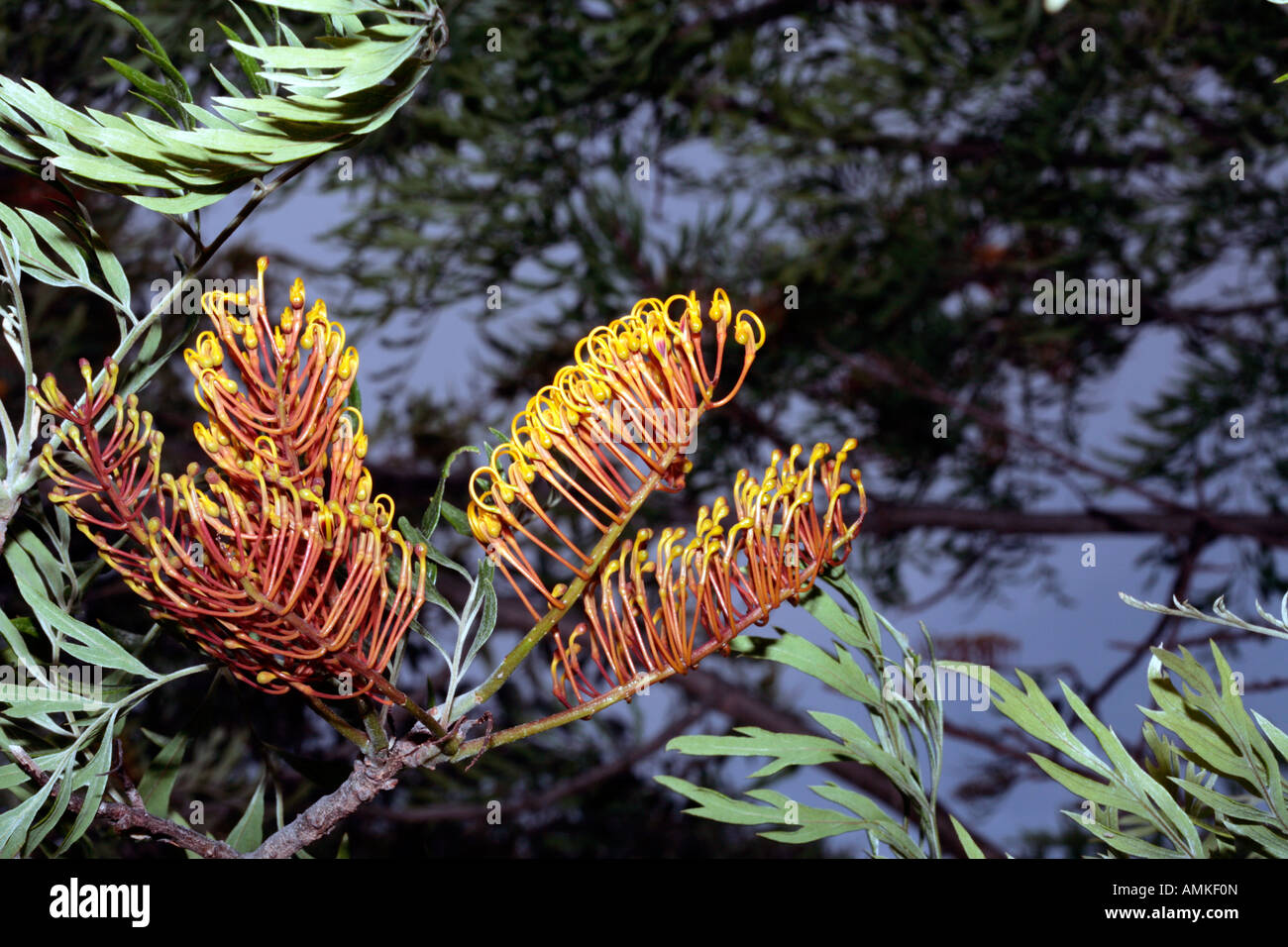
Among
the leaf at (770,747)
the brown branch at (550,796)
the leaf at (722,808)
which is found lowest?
the brown branch at (550,796)

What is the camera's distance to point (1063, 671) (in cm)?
64

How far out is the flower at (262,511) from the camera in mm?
121

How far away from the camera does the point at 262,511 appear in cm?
12

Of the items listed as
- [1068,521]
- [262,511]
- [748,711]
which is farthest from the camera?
[1068,521]

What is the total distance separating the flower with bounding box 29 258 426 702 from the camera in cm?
→ 12

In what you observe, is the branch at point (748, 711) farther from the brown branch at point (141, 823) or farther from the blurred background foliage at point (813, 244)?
the brown branch at point (141, 823)

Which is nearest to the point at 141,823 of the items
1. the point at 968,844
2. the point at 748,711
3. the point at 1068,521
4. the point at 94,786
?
the point at 94,786

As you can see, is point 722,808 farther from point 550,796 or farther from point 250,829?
point 550,796

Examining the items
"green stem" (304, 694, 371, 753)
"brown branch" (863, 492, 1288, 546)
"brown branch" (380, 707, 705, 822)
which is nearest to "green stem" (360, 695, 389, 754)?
"green stem" (304, 694, 371, 753)

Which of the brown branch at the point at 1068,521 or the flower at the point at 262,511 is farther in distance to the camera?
the brown branch at the point at 1068,521

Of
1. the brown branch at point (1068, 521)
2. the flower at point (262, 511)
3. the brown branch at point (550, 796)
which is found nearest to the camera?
the flower at point (262, 511)

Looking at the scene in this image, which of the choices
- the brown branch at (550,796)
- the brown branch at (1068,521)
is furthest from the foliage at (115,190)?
the brown branch at (1068,521)

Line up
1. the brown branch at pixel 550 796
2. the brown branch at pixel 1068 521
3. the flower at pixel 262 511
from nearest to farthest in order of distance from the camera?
1. the flower at pixel 262 511
2. the brown branch at pixel 550 796
3. the brown branch at pixel 1068 521

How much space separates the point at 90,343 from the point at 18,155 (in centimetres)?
49
